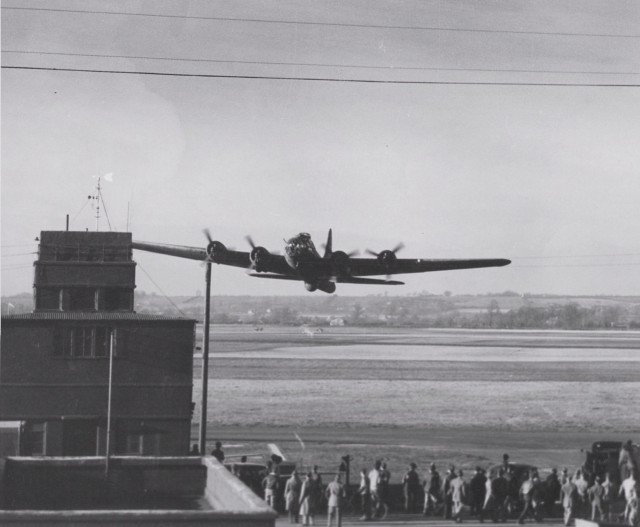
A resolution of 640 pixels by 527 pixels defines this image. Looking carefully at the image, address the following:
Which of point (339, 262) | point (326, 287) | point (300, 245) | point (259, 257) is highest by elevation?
point (300, 245)

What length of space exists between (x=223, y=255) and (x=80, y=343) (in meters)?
7.94

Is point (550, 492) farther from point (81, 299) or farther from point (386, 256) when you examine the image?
point (81, 299)

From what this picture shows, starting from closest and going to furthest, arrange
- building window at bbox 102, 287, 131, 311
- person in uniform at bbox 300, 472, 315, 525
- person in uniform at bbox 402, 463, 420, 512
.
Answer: person in uniform at bbox 300, 472, 315, 525, person in uniform at bbox 402, 463, 420, 512, building window at bbox 102, 287, 131, 311

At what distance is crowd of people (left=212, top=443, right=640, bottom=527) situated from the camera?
26.5m

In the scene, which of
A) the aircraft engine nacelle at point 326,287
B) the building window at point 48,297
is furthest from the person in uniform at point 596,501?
the building window at point 48,297

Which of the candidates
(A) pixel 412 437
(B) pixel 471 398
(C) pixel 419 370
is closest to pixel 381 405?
(B) pixel 471 398

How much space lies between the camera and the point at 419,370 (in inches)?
3947

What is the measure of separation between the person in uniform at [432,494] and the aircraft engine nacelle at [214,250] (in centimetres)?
1341

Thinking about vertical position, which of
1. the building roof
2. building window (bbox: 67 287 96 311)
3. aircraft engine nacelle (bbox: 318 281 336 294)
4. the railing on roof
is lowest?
the building roof

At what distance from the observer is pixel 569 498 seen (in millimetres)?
26672

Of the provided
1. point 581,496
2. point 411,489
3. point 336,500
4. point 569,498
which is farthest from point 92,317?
point 581,496

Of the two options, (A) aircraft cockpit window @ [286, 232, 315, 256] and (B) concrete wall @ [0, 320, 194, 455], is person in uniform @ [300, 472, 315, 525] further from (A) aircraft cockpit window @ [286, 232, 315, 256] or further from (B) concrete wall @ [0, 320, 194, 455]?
(B) concrete wall @ [0, 320, 194, 455]

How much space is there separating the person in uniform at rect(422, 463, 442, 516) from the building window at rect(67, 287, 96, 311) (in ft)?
67.9

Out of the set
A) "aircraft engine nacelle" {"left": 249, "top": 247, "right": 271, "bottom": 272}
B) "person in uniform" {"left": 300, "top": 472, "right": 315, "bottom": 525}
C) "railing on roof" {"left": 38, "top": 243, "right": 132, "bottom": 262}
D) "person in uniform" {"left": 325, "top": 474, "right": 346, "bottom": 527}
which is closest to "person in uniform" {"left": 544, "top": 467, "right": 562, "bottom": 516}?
"person in uniform" {"left": 325, "top": 474, "right": 346, "bottom": 527}
